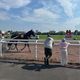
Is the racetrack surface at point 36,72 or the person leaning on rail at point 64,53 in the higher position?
the person leaning on rail at point 64,53

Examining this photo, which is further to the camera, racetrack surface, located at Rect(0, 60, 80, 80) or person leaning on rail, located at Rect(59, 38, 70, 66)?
person leaning on rail, located at Rect(59, 38, 70, 66)

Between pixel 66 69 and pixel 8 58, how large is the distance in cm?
533

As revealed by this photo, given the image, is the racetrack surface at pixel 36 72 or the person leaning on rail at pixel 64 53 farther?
the person leaning on rail at pixel 64 53

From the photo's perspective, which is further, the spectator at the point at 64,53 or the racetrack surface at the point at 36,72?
the spectator at the point at 64,53

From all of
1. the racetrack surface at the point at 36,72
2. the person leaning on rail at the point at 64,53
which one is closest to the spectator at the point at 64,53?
the person leaning on rail at the point at 64,53

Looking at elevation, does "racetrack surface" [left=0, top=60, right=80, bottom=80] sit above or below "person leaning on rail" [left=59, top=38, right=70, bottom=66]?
below

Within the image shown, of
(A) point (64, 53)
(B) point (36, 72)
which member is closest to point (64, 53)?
(A) point (64, 53)

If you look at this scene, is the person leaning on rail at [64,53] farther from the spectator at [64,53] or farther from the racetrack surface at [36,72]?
the racetrack surface at [36,72]

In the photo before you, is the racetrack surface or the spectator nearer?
the racetrack surface

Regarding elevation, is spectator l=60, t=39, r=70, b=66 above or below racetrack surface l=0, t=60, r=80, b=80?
above

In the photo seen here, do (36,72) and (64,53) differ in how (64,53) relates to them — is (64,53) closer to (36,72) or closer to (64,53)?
(64,53)

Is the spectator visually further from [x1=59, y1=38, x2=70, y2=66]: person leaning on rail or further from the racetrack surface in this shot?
the racetrack surface

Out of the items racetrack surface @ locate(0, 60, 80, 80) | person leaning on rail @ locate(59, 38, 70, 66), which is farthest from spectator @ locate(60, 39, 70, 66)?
racetrack surface @ locate(0, 60, 80, 80)

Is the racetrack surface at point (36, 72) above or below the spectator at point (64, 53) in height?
below
